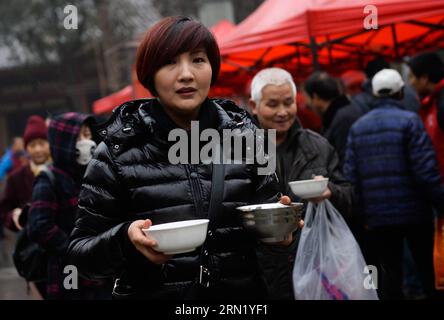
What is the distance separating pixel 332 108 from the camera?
18.7 feet

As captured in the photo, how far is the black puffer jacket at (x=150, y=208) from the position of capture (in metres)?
2.12

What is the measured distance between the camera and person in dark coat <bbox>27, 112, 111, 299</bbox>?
4.19 m

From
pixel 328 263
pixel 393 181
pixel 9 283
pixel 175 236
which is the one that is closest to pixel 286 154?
pixel 328 263

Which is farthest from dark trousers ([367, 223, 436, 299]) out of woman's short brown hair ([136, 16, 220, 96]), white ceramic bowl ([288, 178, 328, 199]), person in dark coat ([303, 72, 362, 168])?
woman's short brown hair ([136, 16, 220, 96])

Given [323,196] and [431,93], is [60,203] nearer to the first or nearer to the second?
[323,196]

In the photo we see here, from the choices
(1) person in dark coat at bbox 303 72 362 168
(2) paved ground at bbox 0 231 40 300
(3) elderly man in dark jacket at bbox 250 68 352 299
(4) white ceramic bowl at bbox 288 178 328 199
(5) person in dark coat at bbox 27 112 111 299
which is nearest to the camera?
(4) white ceramic bowl at bbox 288 178 328 199

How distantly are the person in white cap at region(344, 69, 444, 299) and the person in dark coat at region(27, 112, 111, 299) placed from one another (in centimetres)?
199

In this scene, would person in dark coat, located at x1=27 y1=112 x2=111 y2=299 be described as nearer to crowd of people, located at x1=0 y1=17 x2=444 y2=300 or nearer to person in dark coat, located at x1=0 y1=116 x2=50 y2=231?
crowd of people, located at x1=0 y1=17 x2=444 y2=300

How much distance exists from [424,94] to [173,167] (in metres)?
3.64

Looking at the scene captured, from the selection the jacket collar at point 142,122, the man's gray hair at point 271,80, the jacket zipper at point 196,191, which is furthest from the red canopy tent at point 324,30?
the jacket zipper at point 196,191

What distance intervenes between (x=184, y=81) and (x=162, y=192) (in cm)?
37

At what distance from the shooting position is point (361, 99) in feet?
20.0

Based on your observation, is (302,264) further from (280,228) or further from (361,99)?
(361,99)

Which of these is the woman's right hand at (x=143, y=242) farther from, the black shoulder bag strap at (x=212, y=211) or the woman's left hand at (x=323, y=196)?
the woman's left hand at (x=323, y=196)
